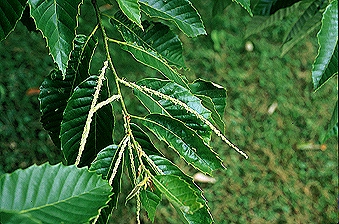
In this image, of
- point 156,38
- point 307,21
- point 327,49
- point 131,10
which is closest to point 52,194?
point 131,10

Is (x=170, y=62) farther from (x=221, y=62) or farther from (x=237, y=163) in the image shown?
(x=221, y=62)

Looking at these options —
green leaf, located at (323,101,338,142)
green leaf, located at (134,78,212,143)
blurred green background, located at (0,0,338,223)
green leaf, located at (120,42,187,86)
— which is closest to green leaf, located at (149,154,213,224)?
green leaf, located at (134,78,212,143)

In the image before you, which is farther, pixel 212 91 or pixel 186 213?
pixel 212 91

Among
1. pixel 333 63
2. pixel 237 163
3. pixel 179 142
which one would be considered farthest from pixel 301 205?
pixel 179 142

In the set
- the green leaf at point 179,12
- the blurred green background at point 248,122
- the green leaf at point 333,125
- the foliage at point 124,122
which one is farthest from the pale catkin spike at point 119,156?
the blurred green background at point 248,122

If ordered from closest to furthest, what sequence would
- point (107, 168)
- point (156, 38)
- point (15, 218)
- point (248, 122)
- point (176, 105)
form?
point (15, 218) → point (107, 168) → point (176, 105) → point (156, 38) → point (248, 122)

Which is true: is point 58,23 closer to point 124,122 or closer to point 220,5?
point 124,122
